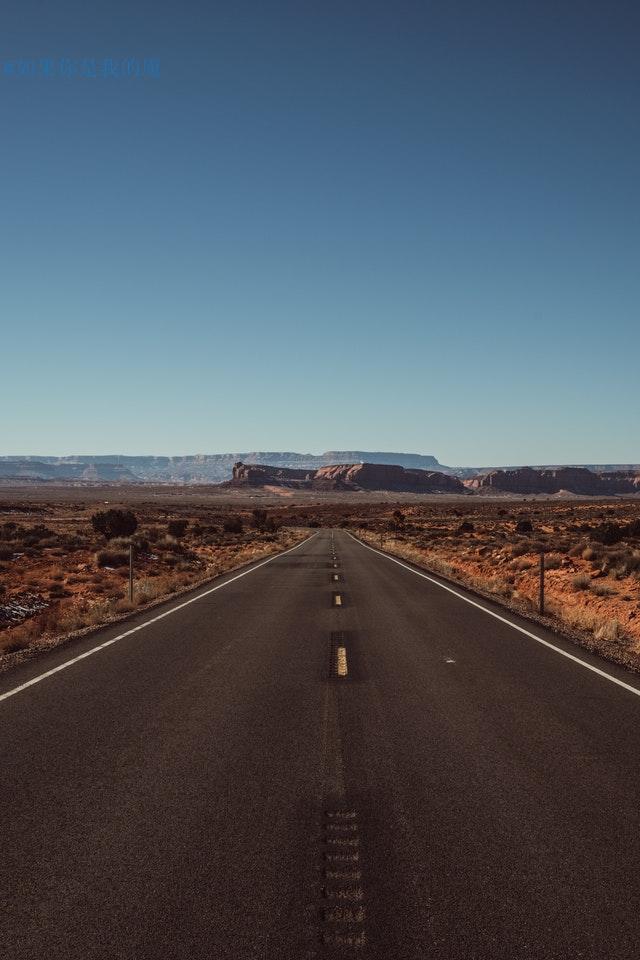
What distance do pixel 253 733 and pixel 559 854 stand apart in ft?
11.1

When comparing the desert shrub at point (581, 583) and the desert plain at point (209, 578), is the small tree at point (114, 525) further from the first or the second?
the desert shrub at point (581, 583)

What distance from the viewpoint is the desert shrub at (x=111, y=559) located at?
105 feet

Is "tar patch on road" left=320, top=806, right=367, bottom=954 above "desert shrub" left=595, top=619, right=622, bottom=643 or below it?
above

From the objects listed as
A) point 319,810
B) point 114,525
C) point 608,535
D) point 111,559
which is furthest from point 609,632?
point 114,525

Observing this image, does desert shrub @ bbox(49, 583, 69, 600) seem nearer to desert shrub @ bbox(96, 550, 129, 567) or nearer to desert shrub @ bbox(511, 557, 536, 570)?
desert shrub @ bbox(96, 550, 129, 567)

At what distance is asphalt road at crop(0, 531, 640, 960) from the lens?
12.5ft

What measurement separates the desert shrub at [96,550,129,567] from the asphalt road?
2174cm

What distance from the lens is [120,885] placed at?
167 inches

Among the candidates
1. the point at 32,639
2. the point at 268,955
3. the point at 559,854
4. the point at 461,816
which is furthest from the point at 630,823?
the point at 32,639

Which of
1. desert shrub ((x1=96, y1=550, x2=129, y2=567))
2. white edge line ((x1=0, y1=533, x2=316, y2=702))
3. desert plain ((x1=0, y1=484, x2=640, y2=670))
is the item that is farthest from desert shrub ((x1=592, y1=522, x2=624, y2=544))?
desert shrub ((x1=96, y1=550, x2=129, y2=567))

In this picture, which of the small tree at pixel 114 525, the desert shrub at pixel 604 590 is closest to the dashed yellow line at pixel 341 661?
the desert shrub at pixel 604 590

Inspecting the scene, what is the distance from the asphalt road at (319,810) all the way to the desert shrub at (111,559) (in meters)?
21.7

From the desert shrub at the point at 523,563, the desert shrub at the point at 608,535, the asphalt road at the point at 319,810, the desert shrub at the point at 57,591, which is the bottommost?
the desert shrub at the point at 57,591

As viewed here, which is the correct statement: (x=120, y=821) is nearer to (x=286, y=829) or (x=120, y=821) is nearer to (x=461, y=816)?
(x=286, y=829)
